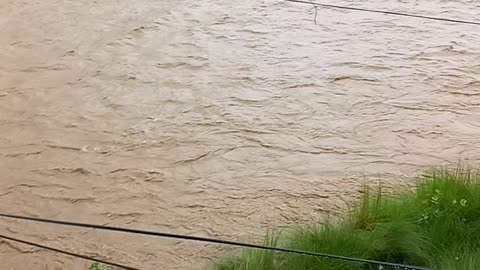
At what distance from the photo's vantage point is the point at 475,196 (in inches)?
55.2

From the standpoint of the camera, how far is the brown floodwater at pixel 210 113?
1506 mm

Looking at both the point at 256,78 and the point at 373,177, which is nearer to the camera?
the point at 373,177

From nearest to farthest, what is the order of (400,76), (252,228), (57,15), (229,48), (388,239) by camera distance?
(388,239) < (252,228) < (400,76) < (229,48) < (57,15)

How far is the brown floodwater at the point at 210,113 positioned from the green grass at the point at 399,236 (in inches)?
3.3

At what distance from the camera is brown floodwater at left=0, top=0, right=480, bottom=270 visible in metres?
1.51

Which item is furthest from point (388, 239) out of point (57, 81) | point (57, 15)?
point (57, 15)

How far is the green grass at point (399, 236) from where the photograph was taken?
1.28 meters

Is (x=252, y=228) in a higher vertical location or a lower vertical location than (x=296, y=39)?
lower

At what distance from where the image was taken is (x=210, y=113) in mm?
1766

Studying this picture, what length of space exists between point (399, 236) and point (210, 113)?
60 centimetres

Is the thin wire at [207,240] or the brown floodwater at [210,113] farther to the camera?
the brown floodwater at [210,113]

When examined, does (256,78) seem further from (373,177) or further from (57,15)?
(57,15)

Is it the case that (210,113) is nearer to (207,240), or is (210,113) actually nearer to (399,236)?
(207,240)

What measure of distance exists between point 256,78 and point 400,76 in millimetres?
355
